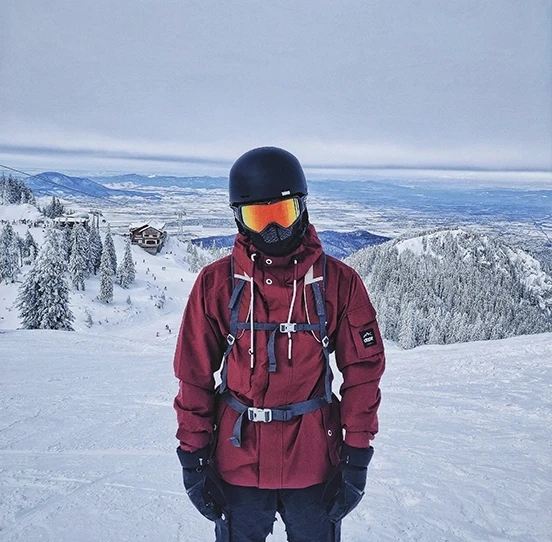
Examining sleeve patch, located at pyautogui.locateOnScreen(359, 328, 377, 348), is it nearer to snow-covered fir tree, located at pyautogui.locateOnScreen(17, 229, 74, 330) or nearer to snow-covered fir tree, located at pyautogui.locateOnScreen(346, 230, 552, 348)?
snow-covered fir tree, located at pyautogui.locateOnScreen(17, 229, 74, 330)

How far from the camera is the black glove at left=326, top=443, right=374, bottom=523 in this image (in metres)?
2.03

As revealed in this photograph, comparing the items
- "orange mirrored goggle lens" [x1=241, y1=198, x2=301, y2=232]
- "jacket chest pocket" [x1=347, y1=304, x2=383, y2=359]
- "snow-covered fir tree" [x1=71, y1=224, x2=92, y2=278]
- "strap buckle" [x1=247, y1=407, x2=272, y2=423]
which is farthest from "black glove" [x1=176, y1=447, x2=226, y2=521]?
"snow-covered fir tree" [x1=71, y1=224, x2=92, y2=278]

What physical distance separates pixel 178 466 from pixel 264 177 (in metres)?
3.23

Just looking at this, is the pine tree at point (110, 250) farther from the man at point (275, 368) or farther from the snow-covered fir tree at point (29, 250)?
the man at point (275, 368)

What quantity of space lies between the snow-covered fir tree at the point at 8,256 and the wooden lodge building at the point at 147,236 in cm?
2510

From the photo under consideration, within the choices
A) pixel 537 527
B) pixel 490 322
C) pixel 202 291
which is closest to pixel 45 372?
pixel 202 291

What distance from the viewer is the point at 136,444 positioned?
4602 mm

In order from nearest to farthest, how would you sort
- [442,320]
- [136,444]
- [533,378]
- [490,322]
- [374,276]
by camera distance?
[136,444] → [533,378] → [442,320] → [490,322] → [374,276]

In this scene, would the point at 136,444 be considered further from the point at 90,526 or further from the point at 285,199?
the point at 285,199

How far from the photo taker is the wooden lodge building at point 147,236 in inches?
2884

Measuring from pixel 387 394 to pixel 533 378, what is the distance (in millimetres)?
2817

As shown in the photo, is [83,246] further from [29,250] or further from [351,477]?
[351,477]

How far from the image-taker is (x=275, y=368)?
77.4 inches

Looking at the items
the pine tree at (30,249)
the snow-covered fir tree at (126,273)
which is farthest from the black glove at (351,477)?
the pine tree at (30,249)
